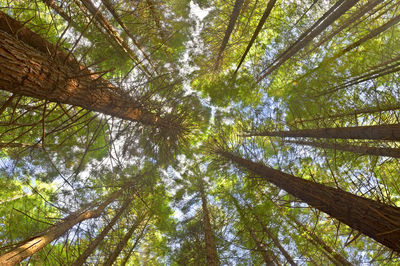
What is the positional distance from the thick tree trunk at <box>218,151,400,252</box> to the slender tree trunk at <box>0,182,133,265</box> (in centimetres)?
374

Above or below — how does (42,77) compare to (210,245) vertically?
above

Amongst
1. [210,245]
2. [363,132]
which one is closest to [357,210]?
[363,132]

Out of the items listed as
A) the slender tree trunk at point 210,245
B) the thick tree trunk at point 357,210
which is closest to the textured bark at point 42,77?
the thick tree trunk at point 357,210

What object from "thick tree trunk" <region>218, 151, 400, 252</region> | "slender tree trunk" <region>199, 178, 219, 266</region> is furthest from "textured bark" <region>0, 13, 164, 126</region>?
"slender tree trunk" <region>199, 178, 219, 266</region>

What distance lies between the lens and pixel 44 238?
4.18 metres

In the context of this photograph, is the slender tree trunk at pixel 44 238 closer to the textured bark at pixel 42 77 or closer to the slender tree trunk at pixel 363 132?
the textured bark at pixel 42 77

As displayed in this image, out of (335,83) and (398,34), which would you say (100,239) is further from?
(398,34)

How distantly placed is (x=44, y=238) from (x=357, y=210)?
19.5 ft

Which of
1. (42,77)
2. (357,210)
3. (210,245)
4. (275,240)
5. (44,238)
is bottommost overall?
(357,210)

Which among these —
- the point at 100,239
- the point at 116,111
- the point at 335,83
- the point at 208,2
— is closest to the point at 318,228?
the point at 335,83

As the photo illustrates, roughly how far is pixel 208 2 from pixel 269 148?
21.8 feet

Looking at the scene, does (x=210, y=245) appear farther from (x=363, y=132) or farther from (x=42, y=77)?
(x=42, y=77)

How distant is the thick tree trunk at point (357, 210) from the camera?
2.31m

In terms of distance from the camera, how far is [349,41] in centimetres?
657
